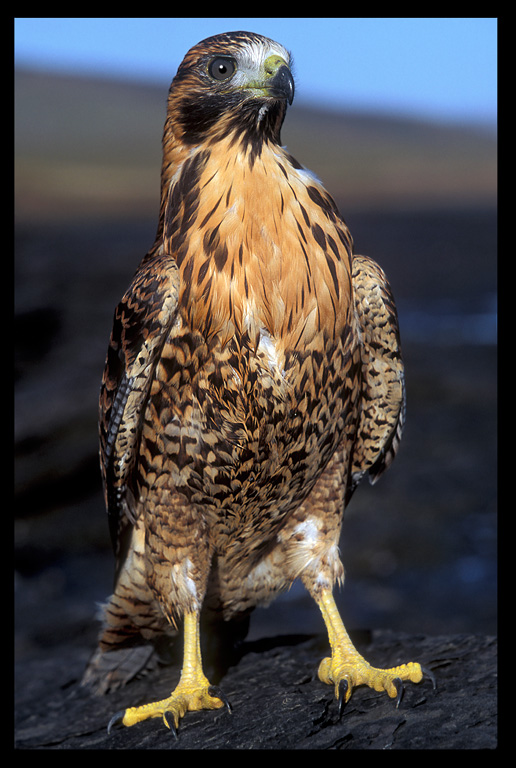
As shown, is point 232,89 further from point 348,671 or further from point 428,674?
point 428,674

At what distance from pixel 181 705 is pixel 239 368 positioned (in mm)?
1518

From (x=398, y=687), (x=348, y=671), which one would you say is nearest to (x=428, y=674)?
(x=398, y=687)

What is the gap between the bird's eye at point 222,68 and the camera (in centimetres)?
286

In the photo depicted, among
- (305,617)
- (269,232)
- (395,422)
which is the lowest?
(305,617)

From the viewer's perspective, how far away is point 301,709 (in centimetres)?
316

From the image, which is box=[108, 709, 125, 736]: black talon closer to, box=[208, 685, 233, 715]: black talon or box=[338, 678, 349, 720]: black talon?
box=[208, 685, 233, 715]: black talon

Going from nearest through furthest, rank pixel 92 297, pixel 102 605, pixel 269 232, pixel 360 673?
pixel 269 232
pixel 360 673
pixel 102 605
pixel 92 297

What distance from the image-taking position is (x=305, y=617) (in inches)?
339

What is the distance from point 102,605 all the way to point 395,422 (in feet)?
6.01

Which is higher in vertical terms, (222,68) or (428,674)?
(222,68)

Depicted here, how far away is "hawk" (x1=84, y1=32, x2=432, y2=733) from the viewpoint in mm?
2896

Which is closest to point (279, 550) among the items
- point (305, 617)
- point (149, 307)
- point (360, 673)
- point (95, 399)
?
point (360, 673)

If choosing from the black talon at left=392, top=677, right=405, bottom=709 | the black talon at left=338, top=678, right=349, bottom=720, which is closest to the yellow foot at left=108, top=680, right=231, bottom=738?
the black talon at left=338, top=678, right=349, bottom=720

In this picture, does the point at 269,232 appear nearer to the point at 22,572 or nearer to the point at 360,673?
the point at 360,673
